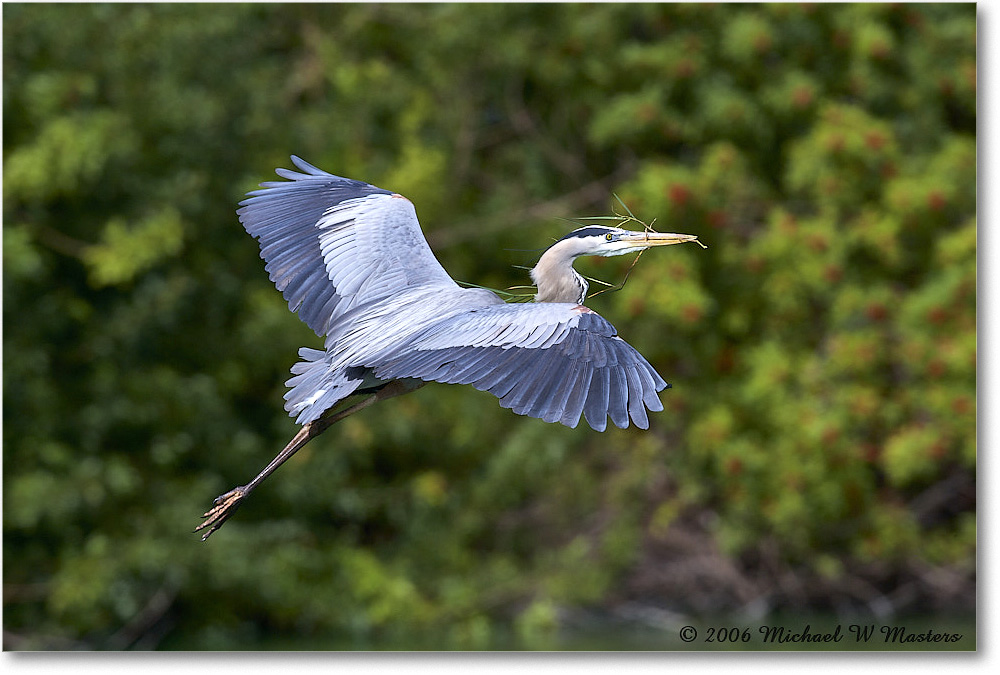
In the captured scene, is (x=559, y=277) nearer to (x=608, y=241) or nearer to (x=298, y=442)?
(x=608, y=241)

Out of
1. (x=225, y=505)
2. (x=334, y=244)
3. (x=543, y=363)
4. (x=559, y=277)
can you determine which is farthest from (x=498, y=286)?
(x=543, y=363)

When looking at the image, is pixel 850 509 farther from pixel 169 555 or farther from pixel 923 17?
pixel 169 555

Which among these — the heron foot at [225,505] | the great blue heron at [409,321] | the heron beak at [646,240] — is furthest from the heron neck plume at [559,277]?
the heron foot at [225,505]

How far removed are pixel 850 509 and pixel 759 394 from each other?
2.63ft

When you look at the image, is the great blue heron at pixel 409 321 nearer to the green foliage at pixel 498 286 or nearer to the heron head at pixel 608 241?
the heron head at pixel 608 241

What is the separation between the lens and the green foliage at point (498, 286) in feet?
22.6

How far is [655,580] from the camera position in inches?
298

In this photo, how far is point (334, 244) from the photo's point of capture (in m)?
2.99

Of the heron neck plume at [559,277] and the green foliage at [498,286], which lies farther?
the green foliage at [498,286]

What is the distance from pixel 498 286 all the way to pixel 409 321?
5.38 meters

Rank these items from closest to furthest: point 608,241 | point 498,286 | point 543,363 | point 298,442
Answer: point 543,363, point 298,442, point 608,241, point 498,286

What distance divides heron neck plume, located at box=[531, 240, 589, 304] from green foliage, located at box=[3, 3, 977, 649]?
14.6 feet

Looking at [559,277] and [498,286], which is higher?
[559,277]

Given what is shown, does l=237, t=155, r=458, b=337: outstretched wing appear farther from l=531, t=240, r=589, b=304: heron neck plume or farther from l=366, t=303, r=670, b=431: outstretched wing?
l=366, t=303, r=670, b=431: outstretched wing
